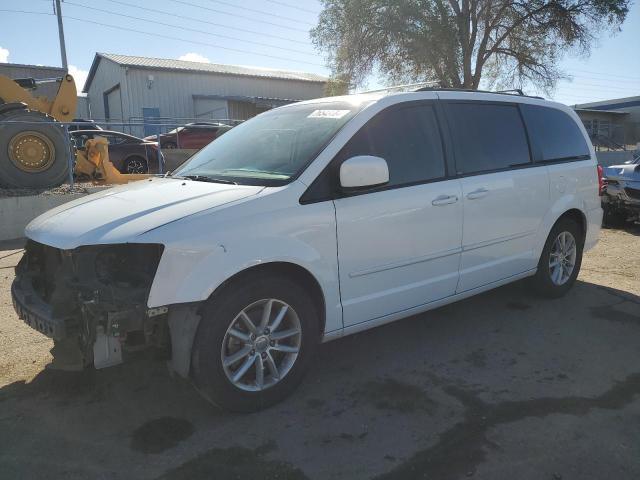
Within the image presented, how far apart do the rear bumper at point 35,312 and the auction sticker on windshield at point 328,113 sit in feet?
6.86

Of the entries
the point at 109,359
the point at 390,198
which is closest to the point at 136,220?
the point at 109,359

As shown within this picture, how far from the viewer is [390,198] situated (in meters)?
3.45

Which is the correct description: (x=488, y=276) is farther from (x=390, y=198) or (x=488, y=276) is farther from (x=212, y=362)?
(x=212, y=362)

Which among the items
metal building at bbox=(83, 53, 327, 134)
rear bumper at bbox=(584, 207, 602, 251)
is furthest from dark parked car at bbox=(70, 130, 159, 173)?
metal building at bbox=(83, 53, 327, 134)

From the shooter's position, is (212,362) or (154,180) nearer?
(212,362)

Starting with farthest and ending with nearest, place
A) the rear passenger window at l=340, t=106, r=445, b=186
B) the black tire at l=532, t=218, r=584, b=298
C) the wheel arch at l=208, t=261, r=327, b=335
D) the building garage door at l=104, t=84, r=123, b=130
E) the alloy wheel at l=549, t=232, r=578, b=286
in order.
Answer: the building garage door at l=104, t=84, r=123, b=130
the alloy wheel at l=549, t=232, r=578, b=286
the black tire at l=532, t=218, r=584, b=298
the rear passenger window at l=340, t=106, r=445, b=186
the wheel arch at l=208, t=261, r=327, b=335

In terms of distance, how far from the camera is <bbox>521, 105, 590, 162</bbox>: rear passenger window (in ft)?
15.6

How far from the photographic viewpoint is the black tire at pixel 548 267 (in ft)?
16.1

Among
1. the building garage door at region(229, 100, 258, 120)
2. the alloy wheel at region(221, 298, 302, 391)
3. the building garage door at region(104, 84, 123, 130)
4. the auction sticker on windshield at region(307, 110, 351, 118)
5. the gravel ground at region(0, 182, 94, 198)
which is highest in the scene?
the building garage door at region(104, 84, 123, 130)

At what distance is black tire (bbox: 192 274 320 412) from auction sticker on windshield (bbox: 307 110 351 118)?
4.03 ft

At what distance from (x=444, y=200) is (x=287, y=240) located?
4.43ft

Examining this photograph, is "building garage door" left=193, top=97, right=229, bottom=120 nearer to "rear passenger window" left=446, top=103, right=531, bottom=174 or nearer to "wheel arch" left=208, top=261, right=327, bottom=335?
"rear passenger window" left=446, top=103, right=531, bottom=174

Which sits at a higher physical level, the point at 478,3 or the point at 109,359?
the point at 478,3

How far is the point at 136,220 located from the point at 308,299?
108 cm
